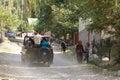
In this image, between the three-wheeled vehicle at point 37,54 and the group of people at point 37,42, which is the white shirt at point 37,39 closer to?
the group of people at point 37,42

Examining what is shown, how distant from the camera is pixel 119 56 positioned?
2508 centimetres

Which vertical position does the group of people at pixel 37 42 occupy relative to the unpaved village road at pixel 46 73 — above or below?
above

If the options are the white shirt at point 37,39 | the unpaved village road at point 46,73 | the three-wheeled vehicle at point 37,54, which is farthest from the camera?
the white shirt at point 37,39

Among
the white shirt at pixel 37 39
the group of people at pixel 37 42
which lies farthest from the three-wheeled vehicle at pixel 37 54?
the white shirt at pixel 37 39

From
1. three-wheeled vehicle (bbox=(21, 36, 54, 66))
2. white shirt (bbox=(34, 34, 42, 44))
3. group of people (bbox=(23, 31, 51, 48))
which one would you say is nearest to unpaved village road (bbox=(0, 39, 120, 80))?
three-wheeled vehicle (bbox=(21, 36, 54, 66))

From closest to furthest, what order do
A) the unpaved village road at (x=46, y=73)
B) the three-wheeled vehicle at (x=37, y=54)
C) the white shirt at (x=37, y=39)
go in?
1. the unpaved village road at (x=46, y=73)
2. the three-wheeled vehicle at (x=37, y=54)
3. the white shirt at (x=37, y=39)

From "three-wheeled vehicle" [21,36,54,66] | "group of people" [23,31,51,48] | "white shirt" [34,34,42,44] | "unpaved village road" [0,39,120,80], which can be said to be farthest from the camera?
"white shirt" [34,34,42,44]

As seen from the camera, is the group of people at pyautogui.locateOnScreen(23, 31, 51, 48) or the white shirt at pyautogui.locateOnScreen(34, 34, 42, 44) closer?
the group of people at pyautogui.locateOnScreen(23, 31, 51, 48)

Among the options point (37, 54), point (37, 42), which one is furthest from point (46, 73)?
point (37, 42)

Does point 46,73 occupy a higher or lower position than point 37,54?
lower

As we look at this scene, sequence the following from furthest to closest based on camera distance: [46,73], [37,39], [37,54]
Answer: [37,39], [37,54], [46,73]

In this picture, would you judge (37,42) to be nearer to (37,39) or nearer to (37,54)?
(37,39)

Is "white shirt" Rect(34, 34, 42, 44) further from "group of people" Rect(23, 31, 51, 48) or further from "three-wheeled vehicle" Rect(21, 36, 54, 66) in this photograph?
"three-wheeled vehicle" Rect(21, 36, 54, 66)

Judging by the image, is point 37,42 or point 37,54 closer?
point 37,54
